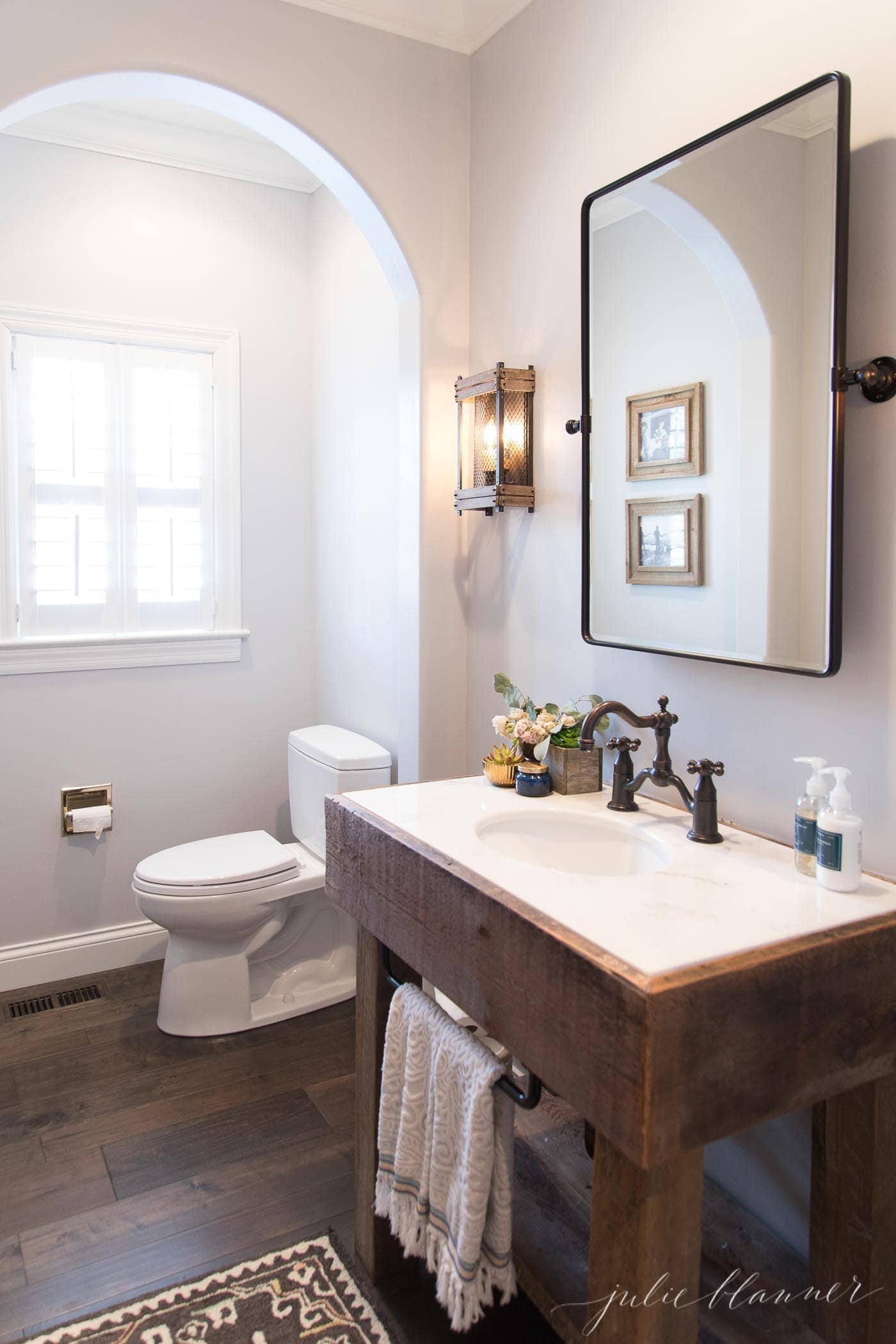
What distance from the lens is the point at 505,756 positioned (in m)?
1.91

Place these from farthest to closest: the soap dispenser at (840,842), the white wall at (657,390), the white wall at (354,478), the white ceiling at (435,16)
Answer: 1. the white wall at (354,478)
2. the white ceiling at (435,16)
3. the white wall at (657,390)
4. the soap dispenser at (840,842)

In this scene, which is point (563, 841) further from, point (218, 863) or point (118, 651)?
point (118, 651)

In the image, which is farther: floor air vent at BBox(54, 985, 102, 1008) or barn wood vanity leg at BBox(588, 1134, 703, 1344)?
floor air vent at BBox(54, 985, 102, 1008)

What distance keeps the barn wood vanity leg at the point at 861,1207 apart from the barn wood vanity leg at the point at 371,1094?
2.50ft

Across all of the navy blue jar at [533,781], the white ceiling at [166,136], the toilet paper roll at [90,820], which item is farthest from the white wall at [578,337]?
the toilet paper roll at [90,820]

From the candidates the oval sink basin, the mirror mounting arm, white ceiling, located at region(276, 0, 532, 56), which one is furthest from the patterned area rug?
white ceiling, located at region(276, 0, 532, 56)

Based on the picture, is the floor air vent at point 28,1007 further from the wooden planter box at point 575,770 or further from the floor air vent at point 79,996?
the wooden planter box at point 575,770

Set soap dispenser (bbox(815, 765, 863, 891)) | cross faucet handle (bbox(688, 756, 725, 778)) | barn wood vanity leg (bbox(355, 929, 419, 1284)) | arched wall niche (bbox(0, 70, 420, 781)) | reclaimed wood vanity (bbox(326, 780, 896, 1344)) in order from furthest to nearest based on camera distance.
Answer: arched wall niche (bbox(0, 70, 420, 781)), barn wood vanity leg (bbox(355, 929, 419, 1284)), cross faucet handle (bbox(688, 756, 725, 778)), soap dispenser (bbox(815, 765, 863, 891)), reclaimed wood vanity (bbox(326, 780, 896, 1344))

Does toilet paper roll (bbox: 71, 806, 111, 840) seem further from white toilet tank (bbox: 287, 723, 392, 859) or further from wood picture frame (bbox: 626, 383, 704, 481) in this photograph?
wood picture frame (bbox: 626, 383, 704, 481)

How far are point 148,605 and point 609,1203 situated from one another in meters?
2.51

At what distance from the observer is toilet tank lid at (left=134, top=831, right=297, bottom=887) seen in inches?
102

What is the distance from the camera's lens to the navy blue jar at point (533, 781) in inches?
71.7

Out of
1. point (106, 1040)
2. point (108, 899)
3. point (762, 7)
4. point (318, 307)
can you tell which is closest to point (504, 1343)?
point (106, 1040)

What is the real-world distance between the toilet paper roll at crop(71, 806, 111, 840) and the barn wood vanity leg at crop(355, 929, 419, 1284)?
1564 mm
